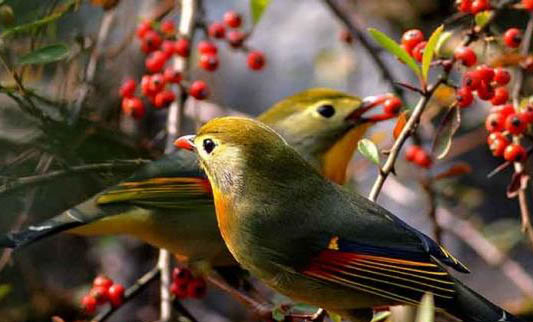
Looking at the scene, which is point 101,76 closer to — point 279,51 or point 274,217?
point 279,51

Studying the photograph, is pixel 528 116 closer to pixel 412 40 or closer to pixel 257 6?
pixel 412 40

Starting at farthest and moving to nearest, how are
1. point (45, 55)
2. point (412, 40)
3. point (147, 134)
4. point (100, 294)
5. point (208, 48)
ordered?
point (147, 134), point (208, 48), point (100, 294), point (412, 40), point (45, 55)

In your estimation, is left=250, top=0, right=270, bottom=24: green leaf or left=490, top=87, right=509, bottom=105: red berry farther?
left=250, top=0, right=270, bottom=24: green leaf

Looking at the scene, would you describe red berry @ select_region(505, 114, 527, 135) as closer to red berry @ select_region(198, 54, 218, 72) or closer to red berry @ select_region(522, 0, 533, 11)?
red berry @ select_region(522, 0, 533, 11)

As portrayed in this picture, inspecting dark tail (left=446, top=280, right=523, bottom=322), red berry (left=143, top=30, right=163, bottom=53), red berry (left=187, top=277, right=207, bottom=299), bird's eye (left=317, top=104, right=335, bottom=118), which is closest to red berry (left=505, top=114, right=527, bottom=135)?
dark tail (left=446, top=280, right=523, bottom=322)

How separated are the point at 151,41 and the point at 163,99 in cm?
32

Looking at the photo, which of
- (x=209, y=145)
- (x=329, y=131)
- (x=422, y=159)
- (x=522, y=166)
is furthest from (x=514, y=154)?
(x=329, y=131)

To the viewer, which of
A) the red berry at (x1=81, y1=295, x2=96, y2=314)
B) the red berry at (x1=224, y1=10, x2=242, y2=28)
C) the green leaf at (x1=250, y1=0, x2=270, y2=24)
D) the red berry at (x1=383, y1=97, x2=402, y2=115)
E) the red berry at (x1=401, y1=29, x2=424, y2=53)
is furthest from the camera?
the red berry at (x1=224, y1=10, x2=242, y2=28)

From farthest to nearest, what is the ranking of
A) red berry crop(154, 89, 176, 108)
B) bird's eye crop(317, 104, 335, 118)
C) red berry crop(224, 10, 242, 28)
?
red berry crop(224, 10, 242, 28) → bird's eye crop(317, 104, 335, 118) → red berry crop(154, 89, 176, 108)

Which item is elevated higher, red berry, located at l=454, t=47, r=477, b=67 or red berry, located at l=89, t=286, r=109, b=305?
red berry, located at l=454, t=47, r=477, b=67

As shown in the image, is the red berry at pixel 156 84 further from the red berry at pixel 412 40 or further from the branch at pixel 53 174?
the red berry at pixel 412 40

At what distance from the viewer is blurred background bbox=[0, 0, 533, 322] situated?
124 inches

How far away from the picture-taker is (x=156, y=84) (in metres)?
3.61

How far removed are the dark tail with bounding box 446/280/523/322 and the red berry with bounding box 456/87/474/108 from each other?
1.80ft
